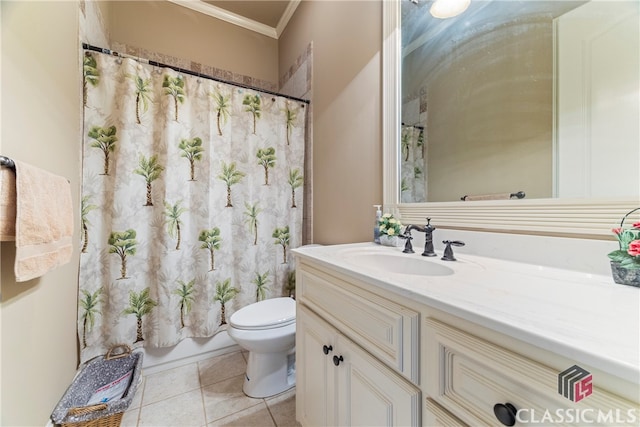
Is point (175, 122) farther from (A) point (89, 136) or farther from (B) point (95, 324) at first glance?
(B) point (95, 324)

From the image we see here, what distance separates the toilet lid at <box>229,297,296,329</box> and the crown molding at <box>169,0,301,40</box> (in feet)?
8.13

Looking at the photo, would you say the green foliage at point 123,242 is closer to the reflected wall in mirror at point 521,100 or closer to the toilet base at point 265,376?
the toilet base at point 265,376

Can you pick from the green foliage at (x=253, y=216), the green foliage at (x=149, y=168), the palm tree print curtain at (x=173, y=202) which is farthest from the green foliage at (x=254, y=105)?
the green foliage at (x=149, y=168)

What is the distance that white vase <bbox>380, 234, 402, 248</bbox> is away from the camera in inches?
46.4

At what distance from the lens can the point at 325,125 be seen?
180cm

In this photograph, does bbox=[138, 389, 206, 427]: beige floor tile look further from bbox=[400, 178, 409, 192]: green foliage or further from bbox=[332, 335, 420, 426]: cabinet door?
bbox=[400, 178, 409, 192]: green foliage

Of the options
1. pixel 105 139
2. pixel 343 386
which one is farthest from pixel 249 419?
A: pixel 105 139

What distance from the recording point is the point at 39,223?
79 cm

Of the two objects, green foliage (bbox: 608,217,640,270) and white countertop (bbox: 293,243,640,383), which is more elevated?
green foliage (bbox: 608,217,640,270)

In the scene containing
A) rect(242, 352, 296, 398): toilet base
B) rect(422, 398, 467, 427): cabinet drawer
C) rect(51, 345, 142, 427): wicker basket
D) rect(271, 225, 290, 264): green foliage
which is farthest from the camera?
rect(271, 225, 290, 264): green foliage

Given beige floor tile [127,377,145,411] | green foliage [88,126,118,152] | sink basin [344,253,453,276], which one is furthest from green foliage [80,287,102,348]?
sink basin [344,253,453,276]

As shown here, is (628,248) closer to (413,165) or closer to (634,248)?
(634,248)

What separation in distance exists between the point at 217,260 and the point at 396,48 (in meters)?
1.66

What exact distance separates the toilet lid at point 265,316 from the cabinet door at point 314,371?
0.29 m
